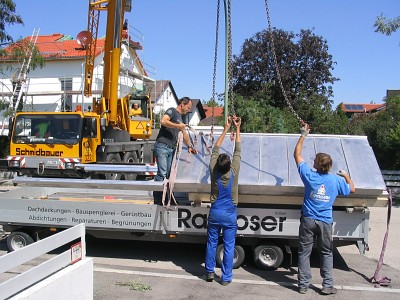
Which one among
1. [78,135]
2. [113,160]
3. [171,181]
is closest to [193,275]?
[171,181]

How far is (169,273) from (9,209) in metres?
2.66

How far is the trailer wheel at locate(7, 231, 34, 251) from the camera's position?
23.9 ft

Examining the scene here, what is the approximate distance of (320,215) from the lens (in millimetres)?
5750

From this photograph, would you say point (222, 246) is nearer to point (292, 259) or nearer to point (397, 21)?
point (292, 259)

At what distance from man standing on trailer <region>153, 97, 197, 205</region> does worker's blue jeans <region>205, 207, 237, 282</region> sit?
1327 mm

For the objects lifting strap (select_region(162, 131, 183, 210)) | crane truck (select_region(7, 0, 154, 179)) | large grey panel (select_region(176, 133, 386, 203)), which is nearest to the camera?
large grey panel (select_region(176, 133, 386, 203))

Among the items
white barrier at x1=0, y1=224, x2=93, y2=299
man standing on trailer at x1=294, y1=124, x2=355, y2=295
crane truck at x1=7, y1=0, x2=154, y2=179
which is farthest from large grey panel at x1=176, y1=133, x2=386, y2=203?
crane truck at x1=7, y1=0, x2=154, y2=179

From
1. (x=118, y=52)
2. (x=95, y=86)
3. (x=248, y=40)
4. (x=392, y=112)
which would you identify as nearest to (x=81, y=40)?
(x=95, y=86)

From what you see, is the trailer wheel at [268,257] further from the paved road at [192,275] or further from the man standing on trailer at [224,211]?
the man standing on trailer at [224,211]

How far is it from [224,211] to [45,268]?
2.49 meters

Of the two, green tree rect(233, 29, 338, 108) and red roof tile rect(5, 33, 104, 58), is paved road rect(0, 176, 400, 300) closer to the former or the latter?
green tree rect(233, 29, 338, 108)

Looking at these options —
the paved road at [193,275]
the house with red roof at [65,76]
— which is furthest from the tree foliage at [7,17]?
the paved road at [193,275]

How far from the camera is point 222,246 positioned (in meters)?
6.68

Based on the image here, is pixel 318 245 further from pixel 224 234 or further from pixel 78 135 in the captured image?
pixel 78 135
